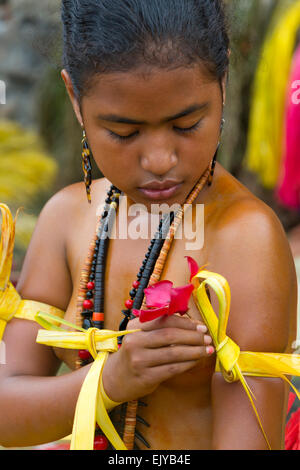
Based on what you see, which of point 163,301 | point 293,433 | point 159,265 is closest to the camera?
point 163,301

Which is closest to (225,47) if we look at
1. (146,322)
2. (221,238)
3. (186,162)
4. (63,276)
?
(186,162)

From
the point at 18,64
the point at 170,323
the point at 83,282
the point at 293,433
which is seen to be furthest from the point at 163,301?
the point at 18,64

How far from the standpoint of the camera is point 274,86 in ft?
13.3

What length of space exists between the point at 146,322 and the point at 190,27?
510mm

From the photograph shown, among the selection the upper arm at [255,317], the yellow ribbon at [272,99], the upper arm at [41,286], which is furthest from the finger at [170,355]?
the yellow ribbon at [272,99]

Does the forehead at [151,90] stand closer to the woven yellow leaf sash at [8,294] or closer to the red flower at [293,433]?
the woven yellow leaf sash at [8,294]

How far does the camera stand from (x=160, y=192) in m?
1.21

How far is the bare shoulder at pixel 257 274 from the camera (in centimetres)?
120

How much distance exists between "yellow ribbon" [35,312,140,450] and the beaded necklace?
56mm

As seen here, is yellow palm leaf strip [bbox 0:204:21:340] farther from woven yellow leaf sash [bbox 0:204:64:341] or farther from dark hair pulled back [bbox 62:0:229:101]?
dark hair pulled back [bbox 62:0:229:101]

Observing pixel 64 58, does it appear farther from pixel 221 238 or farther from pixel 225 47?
pixel 221 238

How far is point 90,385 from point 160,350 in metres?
0.17

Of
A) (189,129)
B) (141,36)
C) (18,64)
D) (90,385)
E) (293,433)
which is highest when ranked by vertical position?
(18,64)

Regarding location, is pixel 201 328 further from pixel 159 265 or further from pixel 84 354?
pixel 84 354
